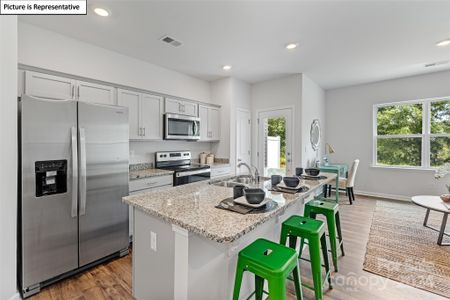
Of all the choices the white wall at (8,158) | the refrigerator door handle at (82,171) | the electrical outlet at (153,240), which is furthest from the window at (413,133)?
the white wall at (8,158)

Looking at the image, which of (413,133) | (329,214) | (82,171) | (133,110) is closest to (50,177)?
(82,171)

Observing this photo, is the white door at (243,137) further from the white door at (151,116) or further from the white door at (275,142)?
the white door at (151,116)

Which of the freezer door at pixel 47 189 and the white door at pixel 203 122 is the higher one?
the white door at pixel 203 122

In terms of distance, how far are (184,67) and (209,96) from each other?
1036 mm

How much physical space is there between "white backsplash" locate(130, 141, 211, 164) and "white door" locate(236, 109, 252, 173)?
0.95m

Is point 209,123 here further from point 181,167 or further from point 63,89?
point 63,89

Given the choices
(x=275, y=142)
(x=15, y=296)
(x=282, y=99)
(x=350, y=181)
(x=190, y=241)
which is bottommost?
(x=15, y=296)

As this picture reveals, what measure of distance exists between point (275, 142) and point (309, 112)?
39.1 inches

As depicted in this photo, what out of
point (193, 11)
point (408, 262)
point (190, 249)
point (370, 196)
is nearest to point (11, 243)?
Result: point (190, 249)

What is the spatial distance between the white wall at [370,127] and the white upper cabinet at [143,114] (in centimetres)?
459

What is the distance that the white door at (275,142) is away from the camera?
457cm

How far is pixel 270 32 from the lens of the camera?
8.77 feet

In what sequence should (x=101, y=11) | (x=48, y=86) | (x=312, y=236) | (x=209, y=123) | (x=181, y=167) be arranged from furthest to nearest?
(x=209, y=123) → (x=181, y=167) → (x=48, y=86) → (x=101, y=11) → (x=312, y=236)

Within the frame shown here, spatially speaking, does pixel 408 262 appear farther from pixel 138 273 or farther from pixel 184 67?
pixel 184 67
